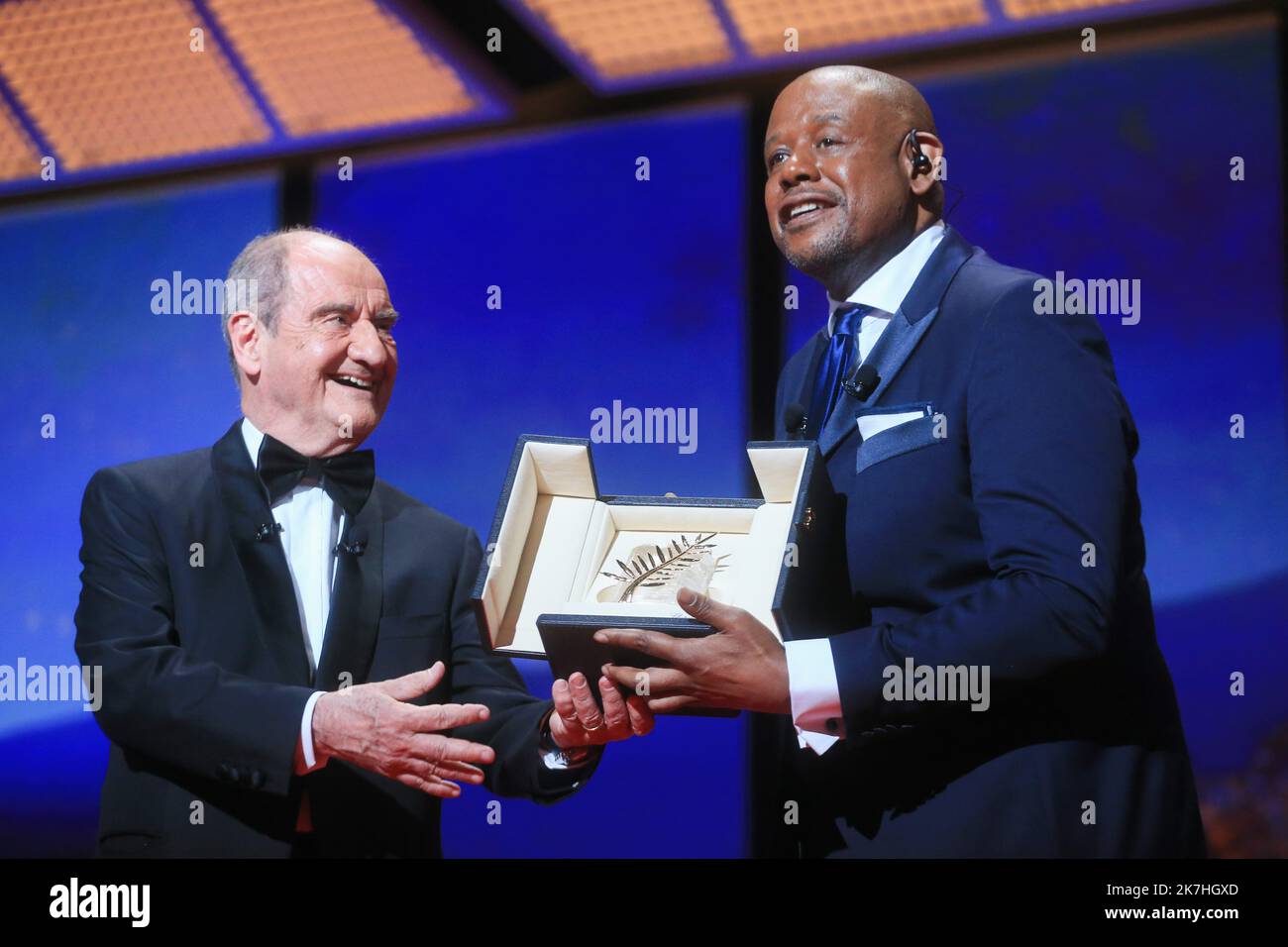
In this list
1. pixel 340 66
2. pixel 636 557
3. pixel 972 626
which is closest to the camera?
pixel 972 626

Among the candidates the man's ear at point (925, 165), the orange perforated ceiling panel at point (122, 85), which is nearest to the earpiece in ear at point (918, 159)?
the man's ear at point (925, 165)

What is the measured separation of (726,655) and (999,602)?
457 mm

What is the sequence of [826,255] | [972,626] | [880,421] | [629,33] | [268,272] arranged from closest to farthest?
1. [972,626]
2. [880,421]
3. [826,255]
4. [268,272]
5. [629,33]

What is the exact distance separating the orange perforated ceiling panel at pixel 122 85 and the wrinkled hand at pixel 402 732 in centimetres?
172

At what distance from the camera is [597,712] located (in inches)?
102

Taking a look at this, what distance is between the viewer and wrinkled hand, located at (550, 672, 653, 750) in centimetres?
253

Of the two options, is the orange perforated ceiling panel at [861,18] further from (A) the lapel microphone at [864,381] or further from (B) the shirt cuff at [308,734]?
(B) the shirt cuff at [308,734]

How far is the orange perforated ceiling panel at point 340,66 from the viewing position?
3.66 metres

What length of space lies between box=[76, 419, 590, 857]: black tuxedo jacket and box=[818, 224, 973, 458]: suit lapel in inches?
35.5

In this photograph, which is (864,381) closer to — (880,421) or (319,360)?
(880,421)
